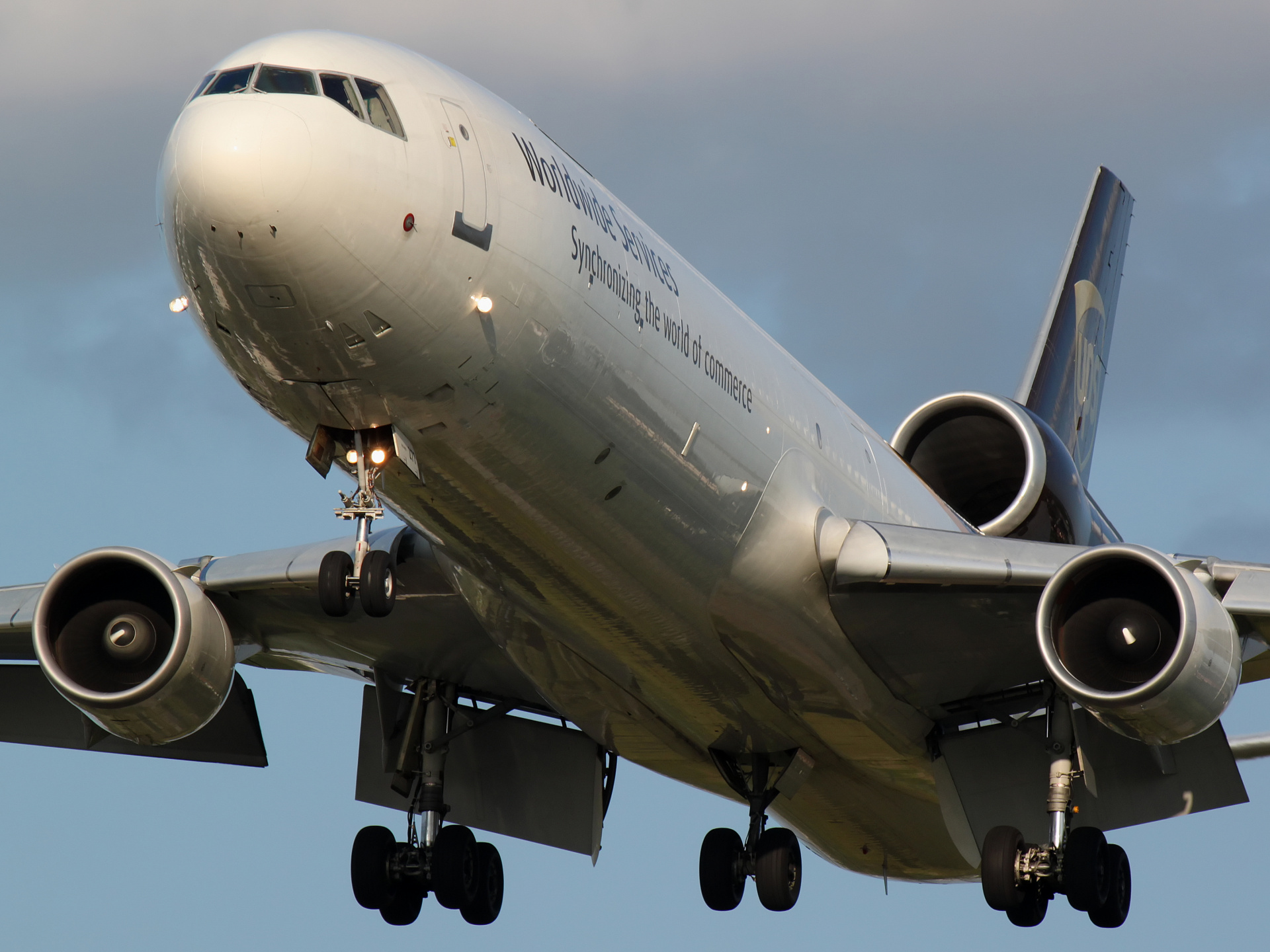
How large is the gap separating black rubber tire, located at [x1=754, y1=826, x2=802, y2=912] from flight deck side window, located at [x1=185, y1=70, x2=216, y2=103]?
10575 mm

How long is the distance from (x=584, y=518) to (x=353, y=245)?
3712 mm

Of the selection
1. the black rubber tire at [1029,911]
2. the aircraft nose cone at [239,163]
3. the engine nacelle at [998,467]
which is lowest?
the black rubber tire at [1029,911]

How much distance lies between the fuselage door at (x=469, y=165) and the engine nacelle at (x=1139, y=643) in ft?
21.7

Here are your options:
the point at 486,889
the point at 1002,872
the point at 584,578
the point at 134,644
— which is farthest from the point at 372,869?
the point at 1002,872

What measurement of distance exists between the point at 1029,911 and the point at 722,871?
359 centimetres

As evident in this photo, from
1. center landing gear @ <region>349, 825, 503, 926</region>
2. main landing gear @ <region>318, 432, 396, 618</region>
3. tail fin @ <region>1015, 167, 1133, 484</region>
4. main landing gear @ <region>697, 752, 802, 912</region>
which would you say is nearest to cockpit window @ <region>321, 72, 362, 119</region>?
main landing gear @ <region>318, 432, 396, 618</region>

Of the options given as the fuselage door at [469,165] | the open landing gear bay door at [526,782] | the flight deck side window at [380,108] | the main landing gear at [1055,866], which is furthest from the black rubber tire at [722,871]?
the flight deck side window at [380,108]

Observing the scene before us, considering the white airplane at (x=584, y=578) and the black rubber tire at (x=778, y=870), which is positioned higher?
the white airplane at (x=584, y=578)

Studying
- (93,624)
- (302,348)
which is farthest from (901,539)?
(93,624)

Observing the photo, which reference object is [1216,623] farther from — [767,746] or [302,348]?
[302,348]

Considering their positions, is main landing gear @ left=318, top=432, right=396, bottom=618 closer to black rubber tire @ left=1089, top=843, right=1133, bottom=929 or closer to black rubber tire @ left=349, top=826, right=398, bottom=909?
black rubber tire @ left=349, top=826, right=398, bottom=909

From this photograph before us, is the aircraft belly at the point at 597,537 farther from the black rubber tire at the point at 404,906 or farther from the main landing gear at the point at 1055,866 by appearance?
the black rubber tire at the point at 404,906

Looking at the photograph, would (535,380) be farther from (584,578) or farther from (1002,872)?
(1002,872)

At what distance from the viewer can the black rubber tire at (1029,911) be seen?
18.8 meters
